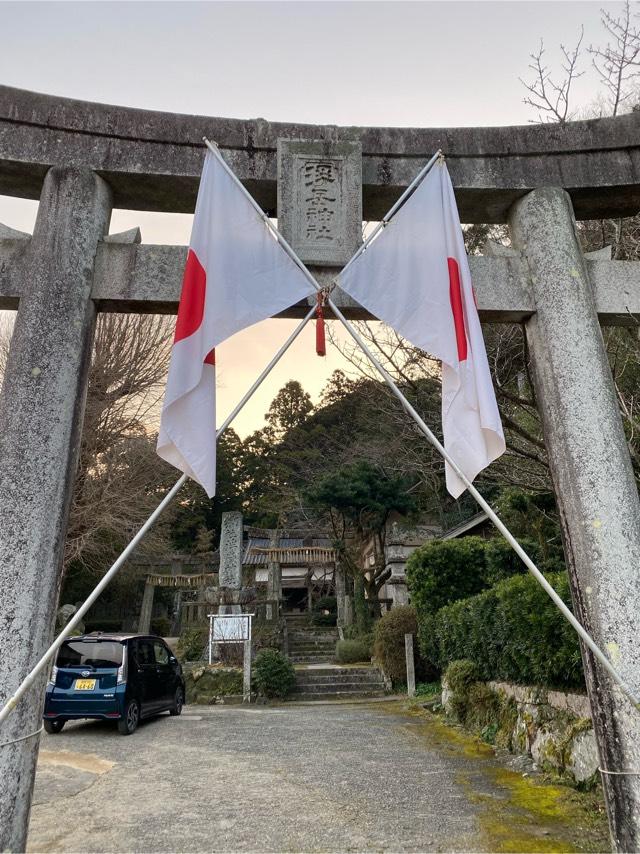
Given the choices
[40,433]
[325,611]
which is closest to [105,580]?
[40,433]

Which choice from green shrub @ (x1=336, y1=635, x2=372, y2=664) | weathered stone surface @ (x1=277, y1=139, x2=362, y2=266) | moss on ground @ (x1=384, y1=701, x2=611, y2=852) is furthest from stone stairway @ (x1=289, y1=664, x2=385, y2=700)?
weathered stone surface @ (x1=277, y1=139, x2=362, y2=266)

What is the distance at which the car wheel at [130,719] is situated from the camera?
26.7 ft

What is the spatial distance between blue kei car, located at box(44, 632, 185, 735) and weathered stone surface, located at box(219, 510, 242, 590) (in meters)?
8.77

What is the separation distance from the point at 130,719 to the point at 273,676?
17.6 feet

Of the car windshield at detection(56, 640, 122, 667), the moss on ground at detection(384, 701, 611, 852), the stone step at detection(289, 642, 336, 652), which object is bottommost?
the moss on ground at detection(384, 701, 611, 852)

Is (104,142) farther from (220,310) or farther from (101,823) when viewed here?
(101,823)

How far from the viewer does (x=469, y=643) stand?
27.7ft

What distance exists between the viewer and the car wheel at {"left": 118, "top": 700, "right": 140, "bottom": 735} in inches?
320

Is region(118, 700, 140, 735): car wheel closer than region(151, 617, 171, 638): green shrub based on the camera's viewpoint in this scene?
Yes

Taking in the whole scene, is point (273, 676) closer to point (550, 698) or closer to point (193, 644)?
point (193, 644)

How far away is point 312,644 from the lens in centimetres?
1955

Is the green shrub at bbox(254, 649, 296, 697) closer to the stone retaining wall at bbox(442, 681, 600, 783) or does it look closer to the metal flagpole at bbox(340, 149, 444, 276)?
the stone retaining wall at bbox(442, 681, 600, 783)

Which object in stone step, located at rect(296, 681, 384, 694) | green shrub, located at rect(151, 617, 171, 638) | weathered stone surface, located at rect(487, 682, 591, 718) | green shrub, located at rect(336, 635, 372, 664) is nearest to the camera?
weathered stone surface, located at rect(487, 682, 591, 718)

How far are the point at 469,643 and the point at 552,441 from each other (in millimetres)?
5459
